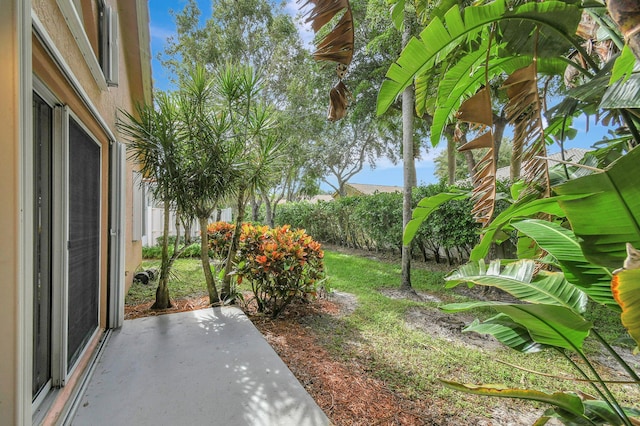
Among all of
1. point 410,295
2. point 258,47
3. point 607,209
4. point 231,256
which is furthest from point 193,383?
point 258,47

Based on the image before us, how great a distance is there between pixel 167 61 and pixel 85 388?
1641 cm

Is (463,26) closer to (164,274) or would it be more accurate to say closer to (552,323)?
(552,323)

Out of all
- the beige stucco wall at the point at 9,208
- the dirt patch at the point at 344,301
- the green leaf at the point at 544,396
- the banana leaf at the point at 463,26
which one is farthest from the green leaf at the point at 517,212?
the dirt patch at the point at 344,301

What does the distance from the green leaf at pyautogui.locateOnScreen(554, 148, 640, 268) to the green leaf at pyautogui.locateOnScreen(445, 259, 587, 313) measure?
0.42 metres

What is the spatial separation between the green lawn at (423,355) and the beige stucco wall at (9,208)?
7.68 ft

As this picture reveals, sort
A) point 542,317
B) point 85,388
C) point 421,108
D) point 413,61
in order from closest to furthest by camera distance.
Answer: point 542,317
point 413,61
point 85,388
point 421,108

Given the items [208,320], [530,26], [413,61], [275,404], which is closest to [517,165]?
[530,26]

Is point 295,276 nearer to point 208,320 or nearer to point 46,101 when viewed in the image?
point 208,320

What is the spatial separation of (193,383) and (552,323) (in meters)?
2.78

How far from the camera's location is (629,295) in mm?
920

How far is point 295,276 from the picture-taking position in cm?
457

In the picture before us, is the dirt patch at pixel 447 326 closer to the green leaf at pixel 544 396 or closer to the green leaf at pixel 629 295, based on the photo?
the green leaf at pixel 544 396

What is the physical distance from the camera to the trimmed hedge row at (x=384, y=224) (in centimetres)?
699

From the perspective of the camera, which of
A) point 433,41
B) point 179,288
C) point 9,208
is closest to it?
point 9,208
